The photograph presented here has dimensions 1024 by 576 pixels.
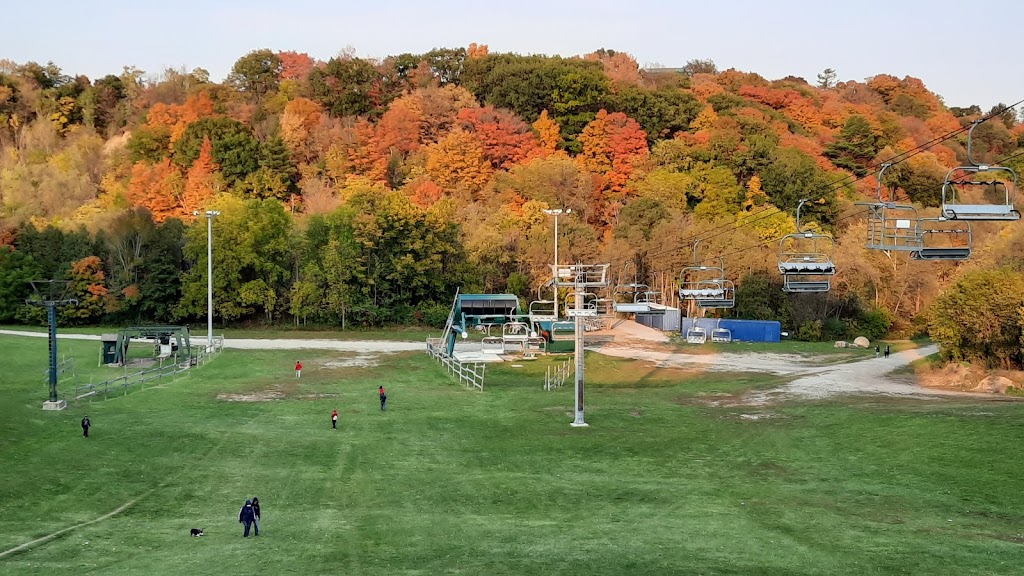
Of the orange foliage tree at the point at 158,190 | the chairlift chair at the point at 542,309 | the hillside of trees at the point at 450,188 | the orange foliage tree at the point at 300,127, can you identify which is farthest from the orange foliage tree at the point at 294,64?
the chairlift chair at the point at 542,309

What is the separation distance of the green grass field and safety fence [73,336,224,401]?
1279 millimetres

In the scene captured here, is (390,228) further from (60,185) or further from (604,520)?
(604,520)

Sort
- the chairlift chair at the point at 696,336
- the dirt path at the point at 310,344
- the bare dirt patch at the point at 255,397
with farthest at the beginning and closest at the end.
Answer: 1. the chairlift chair at the point at 696,336
2. the dirt path at the point at 310,344
3. the bare dirt patch at the point at 255,397

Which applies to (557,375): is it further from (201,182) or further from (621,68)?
(621,68)

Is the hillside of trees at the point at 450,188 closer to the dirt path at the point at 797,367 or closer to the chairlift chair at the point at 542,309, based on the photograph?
the chairlift chair at the point at 542,309

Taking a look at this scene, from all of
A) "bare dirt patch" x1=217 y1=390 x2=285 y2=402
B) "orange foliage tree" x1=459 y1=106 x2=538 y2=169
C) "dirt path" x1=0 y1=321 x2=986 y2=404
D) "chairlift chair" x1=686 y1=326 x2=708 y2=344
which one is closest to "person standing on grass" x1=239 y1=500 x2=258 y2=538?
"bare dirt patch" x1=217 y1=390 x2=285 y2=402

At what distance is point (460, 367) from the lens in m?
46.9

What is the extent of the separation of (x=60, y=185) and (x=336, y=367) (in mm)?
62158

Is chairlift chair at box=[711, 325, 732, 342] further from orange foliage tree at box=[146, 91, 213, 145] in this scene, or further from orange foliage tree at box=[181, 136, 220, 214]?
orange foliage tree at box=[146, 91, 213, 145]

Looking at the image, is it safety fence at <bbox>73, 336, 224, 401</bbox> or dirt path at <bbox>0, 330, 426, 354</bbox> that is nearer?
safety fence at <bbox>73, 336, 224, 401</bbox>

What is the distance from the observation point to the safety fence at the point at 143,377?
39.0m

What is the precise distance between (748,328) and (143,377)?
43.9 meters

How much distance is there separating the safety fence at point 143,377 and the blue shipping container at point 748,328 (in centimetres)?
3539

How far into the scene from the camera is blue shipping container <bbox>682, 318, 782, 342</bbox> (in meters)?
69.8
